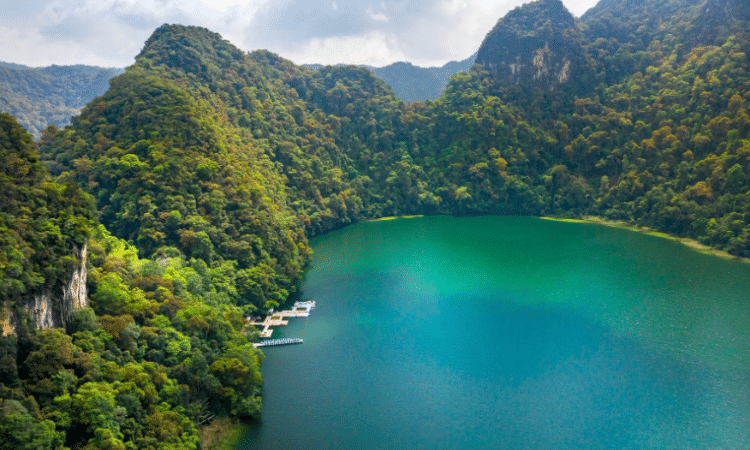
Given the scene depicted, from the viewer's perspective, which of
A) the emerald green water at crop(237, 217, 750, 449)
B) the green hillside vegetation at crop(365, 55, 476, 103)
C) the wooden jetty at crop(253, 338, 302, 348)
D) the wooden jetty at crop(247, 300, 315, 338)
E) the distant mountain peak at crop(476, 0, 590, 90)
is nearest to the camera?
the emerald green water at crop(237, 217, 750, 449)

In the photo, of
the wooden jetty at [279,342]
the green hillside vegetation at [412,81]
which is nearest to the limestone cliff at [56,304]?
the wooden jetty at [279,342]

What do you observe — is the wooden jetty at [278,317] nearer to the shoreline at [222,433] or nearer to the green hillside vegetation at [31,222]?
the shoreline at [222,433]

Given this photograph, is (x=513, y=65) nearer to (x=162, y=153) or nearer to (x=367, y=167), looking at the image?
(x=367, y=167)

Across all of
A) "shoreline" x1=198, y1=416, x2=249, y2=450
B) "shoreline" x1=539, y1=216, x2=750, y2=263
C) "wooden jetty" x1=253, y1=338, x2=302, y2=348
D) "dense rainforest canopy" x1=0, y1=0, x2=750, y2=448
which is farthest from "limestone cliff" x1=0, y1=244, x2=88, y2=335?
"shoreline" x1=539, y1=216, x2=750, y2=263

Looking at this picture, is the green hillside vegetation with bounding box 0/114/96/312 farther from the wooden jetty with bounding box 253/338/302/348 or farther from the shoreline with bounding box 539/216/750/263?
the shoreline with bounding box 539/216/750/263

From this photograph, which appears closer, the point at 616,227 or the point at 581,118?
the point at 616,227

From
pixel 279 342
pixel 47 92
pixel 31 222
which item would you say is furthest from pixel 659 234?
pixel 47 92

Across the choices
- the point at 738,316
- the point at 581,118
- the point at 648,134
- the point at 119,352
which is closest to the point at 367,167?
the point at 581,118
